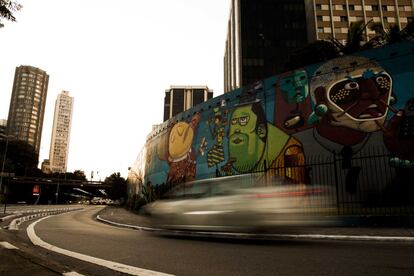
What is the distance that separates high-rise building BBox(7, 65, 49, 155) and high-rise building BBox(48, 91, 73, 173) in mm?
24687

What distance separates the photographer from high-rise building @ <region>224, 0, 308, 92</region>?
61688 mm

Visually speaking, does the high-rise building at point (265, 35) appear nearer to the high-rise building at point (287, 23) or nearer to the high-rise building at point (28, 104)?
the high-rise building at point (287, 23)

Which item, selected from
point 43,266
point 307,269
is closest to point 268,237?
point 307,269

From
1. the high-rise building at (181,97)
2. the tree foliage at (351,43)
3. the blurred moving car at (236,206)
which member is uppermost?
the high-rise building at (181,97)

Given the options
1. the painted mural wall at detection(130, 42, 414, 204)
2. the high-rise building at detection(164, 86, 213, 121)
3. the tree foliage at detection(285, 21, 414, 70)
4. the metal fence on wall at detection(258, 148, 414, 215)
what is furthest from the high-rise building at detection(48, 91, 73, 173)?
the metal fence on wall at detection(258, 148, 414, 215)

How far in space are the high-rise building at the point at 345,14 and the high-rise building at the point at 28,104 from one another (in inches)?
4157

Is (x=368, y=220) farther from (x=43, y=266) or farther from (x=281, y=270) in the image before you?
(x=43, y=266)

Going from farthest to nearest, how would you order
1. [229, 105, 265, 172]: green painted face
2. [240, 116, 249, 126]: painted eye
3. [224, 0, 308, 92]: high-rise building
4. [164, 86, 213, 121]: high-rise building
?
1. [164, 86, 213, 121]: high-rise building
2. [224, 0, 308, 92]: high-rise building
3. [240, 116, 249, 126]: painted eye
4. [229, 105, 265, 172]: green painted face

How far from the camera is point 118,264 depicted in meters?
5.42

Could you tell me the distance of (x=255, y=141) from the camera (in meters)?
24.0

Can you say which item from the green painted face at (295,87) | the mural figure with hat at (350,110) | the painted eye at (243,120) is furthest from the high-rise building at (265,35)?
the mural figure with hat at (350,110)

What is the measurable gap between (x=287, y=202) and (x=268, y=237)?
1.70 m

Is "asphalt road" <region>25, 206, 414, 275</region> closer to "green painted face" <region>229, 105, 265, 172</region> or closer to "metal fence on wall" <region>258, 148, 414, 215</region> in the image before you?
"metal fence on wall" <region>258, 148, 414, 215</region>

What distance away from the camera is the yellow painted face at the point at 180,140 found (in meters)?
31.2
